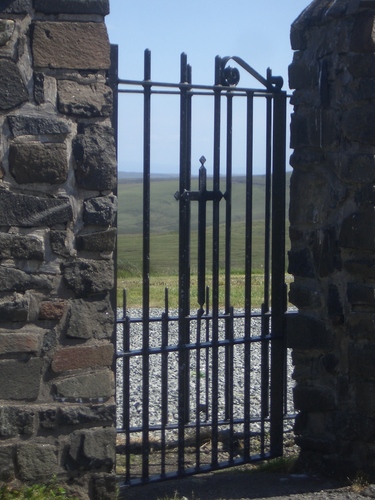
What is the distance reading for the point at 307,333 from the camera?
4.55 meters

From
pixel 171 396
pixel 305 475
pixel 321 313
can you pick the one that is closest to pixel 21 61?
pixel 321 313

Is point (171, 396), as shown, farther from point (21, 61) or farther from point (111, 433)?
point (21, 61)

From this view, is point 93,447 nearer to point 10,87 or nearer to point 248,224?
point 248,224

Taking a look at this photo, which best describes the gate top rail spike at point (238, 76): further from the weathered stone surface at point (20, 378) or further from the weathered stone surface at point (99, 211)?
the weathered stone surface at point (20, 378)

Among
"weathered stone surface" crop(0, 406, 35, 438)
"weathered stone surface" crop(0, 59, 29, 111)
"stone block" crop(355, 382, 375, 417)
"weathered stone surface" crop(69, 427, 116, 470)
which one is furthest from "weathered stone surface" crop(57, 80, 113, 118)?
"stone block" crop(355, 382, 375, 417)

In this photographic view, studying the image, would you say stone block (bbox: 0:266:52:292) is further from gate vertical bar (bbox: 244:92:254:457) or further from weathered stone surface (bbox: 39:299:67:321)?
gate vertical bar (bbox: 244:92:254:457)

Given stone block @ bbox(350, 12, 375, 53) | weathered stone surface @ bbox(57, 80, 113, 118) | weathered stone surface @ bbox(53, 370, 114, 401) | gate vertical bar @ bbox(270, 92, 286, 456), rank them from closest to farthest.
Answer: weathered stone surface @ bbox(57, 80, 113, 118), weathered stone surface @ bbox(53, 370, 114, 401), stone block @ bbox(350, 12, 375, 53), gate vertical bar @ bbox(270, 92, 286, 456)

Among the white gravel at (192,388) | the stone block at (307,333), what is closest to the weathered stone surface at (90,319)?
the stone block at (307,333)

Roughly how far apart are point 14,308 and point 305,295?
5.88ft

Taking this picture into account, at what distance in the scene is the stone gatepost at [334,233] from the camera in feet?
13.7

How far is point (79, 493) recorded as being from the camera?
3850mm

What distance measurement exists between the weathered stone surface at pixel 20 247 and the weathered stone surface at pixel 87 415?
0.77 metres

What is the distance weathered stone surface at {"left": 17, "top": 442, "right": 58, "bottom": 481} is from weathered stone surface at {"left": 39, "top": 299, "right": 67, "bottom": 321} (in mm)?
622

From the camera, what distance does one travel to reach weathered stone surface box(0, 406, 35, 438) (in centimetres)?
369
